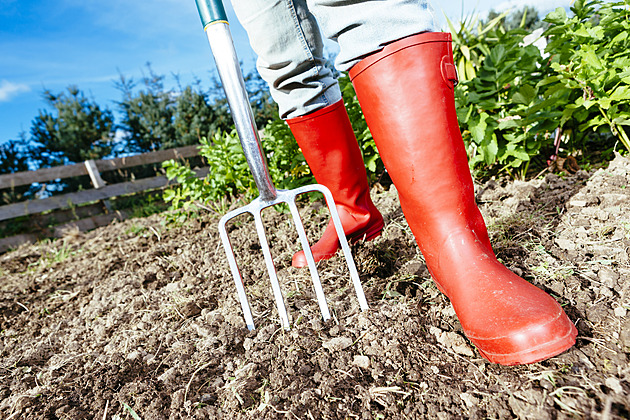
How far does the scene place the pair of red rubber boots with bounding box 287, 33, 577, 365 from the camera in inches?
30.0

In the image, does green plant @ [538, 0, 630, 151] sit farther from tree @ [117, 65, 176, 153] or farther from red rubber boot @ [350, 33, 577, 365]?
tree @ [117, 65, 176, 153]

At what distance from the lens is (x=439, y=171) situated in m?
0.87

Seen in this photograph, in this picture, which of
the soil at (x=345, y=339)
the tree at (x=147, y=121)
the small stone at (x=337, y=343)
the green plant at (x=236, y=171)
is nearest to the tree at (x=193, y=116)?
the tree at (x=147, y=121)

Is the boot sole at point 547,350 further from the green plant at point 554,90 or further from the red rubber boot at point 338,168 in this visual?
the green plant at point 554,90

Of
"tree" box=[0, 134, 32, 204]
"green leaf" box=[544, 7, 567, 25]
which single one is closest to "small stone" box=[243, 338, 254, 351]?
"green leaf" box=[544, 7, 567, 25]

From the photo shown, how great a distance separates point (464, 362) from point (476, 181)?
152cm

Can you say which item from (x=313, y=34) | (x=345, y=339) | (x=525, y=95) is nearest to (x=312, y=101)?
(x=313, y=34)

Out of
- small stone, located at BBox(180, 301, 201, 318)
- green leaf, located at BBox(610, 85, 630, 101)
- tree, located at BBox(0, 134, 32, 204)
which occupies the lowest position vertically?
small stone, located at BBox(180, 301, 201, 318)

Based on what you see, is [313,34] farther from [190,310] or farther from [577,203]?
[577,203]

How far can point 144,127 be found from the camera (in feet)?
28.6

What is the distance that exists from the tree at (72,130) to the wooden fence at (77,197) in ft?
8.69

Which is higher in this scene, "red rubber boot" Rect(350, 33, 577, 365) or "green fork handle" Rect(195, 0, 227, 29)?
"green fork handle" Rect(195, 0, 227, 29)

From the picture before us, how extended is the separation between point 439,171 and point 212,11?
866 millimetres

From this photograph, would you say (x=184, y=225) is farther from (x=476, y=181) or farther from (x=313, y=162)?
(x=476, y=181)
